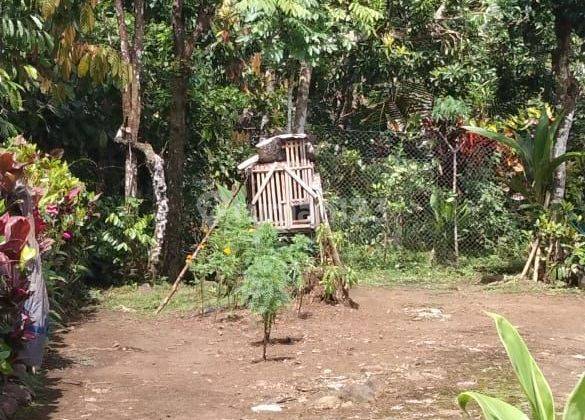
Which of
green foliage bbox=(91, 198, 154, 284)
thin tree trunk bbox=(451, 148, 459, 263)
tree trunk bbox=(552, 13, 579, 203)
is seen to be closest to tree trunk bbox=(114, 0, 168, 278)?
green foliage bbox=(91, 198, 154, 284)

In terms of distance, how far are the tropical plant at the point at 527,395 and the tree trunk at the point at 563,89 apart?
26.8 feet

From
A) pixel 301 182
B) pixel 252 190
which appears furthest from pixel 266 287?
pixel 252 190

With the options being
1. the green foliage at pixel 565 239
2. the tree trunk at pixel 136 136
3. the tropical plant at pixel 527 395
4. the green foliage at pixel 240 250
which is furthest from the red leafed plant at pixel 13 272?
the green foliage at pixel 565 239

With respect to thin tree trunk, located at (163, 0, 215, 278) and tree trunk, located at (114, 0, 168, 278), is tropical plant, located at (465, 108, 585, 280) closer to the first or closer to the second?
thin tree trunk, located at (163, 0, 215, 278)

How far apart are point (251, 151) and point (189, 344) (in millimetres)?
4927

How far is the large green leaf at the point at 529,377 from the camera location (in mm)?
2057

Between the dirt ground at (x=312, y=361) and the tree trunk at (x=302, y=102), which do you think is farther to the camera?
the tree trunk at (x=302, y=102)

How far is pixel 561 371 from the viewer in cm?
580

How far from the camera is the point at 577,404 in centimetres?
196

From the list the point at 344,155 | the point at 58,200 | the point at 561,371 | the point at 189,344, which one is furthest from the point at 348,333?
the point at 344,155

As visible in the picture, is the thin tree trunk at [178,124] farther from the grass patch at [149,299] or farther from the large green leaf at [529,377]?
the large green leaf at [529,377]

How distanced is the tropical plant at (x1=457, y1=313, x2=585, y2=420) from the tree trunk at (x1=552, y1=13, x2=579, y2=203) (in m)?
8.16

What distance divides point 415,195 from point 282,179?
2.64 m

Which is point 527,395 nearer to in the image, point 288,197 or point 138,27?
point 288,197
